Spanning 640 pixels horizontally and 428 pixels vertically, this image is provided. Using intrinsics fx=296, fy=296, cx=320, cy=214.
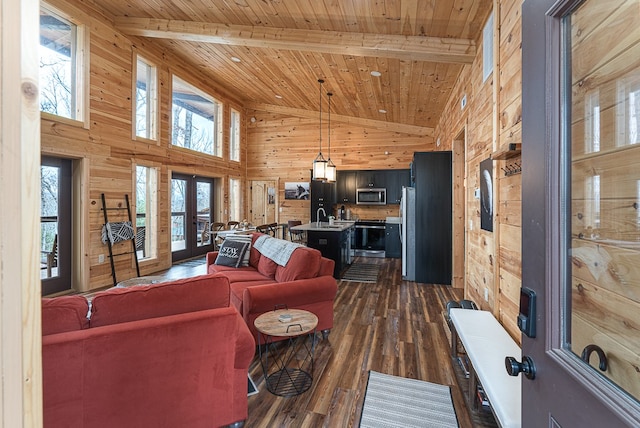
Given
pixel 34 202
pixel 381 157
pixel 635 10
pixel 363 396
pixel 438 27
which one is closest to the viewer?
Answer: pixel 34 202

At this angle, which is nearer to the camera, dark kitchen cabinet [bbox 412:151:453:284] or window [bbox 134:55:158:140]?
dark kitchen cabinet [bbox 412:151:453:284]

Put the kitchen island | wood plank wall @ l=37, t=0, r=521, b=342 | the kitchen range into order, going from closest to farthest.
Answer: wood plank wall @ l=37, t=0, r=521, b=342 < the kitchen island < the kitchen range

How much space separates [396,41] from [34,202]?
3.88 m

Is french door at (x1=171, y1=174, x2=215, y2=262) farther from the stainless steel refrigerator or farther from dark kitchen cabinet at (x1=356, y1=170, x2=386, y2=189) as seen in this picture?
the stainless steel refrigerator

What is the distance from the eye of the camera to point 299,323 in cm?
222

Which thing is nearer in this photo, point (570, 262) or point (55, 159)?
point (570, 262)

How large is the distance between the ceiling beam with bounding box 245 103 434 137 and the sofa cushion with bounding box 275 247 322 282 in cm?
571

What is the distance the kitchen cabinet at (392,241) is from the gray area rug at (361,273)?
3.25 feet

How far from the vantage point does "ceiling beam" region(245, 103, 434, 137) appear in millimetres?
7582

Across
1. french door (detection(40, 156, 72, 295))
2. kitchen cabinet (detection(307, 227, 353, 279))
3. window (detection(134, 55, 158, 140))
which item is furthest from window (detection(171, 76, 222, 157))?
kitchen cabinet (detection(307, 227, 353, 279))

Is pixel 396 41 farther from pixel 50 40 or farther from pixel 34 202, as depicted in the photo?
pixel 50 40

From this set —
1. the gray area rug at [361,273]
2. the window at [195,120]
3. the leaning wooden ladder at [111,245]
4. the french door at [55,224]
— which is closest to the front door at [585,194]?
the gray area rug at [361,273]

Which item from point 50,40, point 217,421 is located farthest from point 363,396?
point 50,40

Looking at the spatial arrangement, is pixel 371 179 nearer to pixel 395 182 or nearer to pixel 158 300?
pixel 395 182
